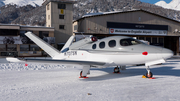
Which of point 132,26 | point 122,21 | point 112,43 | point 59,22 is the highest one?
point 122,21

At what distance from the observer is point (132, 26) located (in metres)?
37.0

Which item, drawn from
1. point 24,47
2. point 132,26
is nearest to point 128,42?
point 24,47

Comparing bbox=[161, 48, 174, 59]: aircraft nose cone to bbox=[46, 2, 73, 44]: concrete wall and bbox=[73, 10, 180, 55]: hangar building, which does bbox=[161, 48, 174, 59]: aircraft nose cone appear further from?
bbox=[46, 2, 73, 44]: concrete wall

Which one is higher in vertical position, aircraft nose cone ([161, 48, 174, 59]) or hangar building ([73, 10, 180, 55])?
hangar building ([73, 10, 180, 55])

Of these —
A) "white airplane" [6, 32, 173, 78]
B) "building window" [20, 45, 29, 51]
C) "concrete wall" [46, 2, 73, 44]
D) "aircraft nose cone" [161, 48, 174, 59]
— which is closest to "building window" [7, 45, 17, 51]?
"building window" [20, 45, 29, 51]

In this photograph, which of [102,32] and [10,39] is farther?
[102,32]

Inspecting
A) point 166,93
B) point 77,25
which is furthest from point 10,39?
point 166,93

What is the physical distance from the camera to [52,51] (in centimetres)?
1237

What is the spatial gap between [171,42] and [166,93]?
42.9 meters

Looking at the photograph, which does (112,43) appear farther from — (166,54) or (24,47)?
(24,47)

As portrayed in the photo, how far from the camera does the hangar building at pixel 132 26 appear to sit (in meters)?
34.2

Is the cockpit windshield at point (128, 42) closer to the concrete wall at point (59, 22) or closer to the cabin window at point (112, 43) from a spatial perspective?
the cabin window at point (112, 43)

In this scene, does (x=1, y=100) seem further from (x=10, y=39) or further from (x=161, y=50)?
(x=10, y=39)

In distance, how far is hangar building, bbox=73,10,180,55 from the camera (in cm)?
3419
